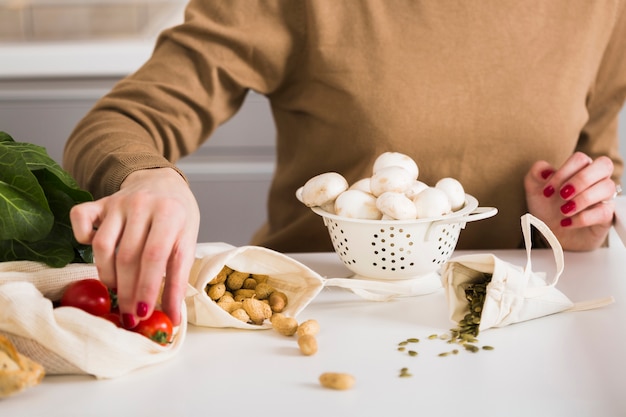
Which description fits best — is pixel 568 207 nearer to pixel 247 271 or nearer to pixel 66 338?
pixel 247 271

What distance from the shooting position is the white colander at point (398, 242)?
944 mm

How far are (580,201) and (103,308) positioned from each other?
A: 687 mm

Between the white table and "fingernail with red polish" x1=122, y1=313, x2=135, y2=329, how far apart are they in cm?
5

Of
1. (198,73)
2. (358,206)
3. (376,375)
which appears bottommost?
(376,375)

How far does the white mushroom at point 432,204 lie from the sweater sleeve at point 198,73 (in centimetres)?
45

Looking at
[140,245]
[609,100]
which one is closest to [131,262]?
[140,245]

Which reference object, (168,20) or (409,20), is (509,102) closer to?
(409,20)

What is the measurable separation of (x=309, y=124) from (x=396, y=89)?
0.56 feet

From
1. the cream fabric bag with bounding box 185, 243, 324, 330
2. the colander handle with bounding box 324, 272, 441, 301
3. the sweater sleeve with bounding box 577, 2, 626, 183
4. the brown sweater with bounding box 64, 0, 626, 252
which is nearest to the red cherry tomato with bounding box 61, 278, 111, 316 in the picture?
the cream fabric bag with bounding box 185, 243, 324, 330

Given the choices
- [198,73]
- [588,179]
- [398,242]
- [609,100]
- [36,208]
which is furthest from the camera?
[609,100]

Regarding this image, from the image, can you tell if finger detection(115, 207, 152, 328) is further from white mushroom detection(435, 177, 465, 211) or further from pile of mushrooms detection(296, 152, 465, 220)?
white mushroom detection(435, 177, 465, 211)

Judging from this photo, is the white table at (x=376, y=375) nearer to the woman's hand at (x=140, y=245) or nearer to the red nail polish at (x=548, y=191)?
the woman's hand at (x=140, y=245)

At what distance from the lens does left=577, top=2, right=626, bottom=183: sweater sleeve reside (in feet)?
4.52

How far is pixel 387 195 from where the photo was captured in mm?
932
